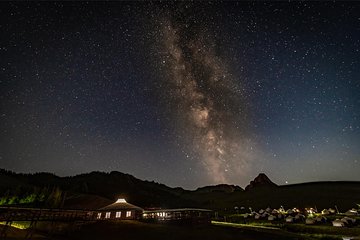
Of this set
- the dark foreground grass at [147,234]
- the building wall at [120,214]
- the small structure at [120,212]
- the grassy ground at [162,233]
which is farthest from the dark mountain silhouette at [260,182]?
the dark foreground grass at [147,234]

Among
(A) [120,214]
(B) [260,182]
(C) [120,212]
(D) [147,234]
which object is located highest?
(B) [260,182]

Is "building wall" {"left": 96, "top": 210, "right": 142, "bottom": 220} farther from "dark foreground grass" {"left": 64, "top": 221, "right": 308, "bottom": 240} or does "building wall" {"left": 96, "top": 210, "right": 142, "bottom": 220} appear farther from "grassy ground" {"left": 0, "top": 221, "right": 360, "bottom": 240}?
"dark foreground grass" {"left": 64, "top": 221, "right": 308, "bottom": 240}

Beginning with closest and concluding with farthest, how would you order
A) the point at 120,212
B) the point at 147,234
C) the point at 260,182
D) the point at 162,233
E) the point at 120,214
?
1. the point at 147,234
2. the point at 162,233
3. the point at 120,214
4. the point at 120,212
5. the point at 260,182

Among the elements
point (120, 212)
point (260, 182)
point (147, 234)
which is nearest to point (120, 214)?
point (120, 212)

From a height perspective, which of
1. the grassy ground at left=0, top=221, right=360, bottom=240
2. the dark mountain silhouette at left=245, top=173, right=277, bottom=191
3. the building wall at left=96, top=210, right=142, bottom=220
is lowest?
the grassy ground at left=0, top=221, right=360, bottom=240

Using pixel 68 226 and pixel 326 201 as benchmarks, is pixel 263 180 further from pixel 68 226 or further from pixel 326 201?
pixel 68 226

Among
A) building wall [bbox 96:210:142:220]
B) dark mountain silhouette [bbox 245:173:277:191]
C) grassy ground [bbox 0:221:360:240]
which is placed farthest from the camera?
dark mountain silhouette [bbox 245:173:277:191]

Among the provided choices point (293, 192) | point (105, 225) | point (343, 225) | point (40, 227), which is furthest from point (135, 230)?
point (293, 192)

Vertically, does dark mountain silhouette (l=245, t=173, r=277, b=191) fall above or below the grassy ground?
above

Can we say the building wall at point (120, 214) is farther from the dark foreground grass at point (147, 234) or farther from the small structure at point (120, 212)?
the dark foreground grass at point (147, 234)

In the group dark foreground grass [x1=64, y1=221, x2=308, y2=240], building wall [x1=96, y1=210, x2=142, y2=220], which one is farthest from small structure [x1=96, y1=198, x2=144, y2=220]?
dark foreground grass [x1=64, y1=221, x2=308, y2=240]

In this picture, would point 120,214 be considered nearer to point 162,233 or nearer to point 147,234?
point 147,234

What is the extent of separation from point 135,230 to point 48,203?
181ft

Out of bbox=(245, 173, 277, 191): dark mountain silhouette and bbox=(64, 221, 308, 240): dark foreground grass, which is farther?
bbox=(245, 173, 277, 191): dark mountain silhouette
